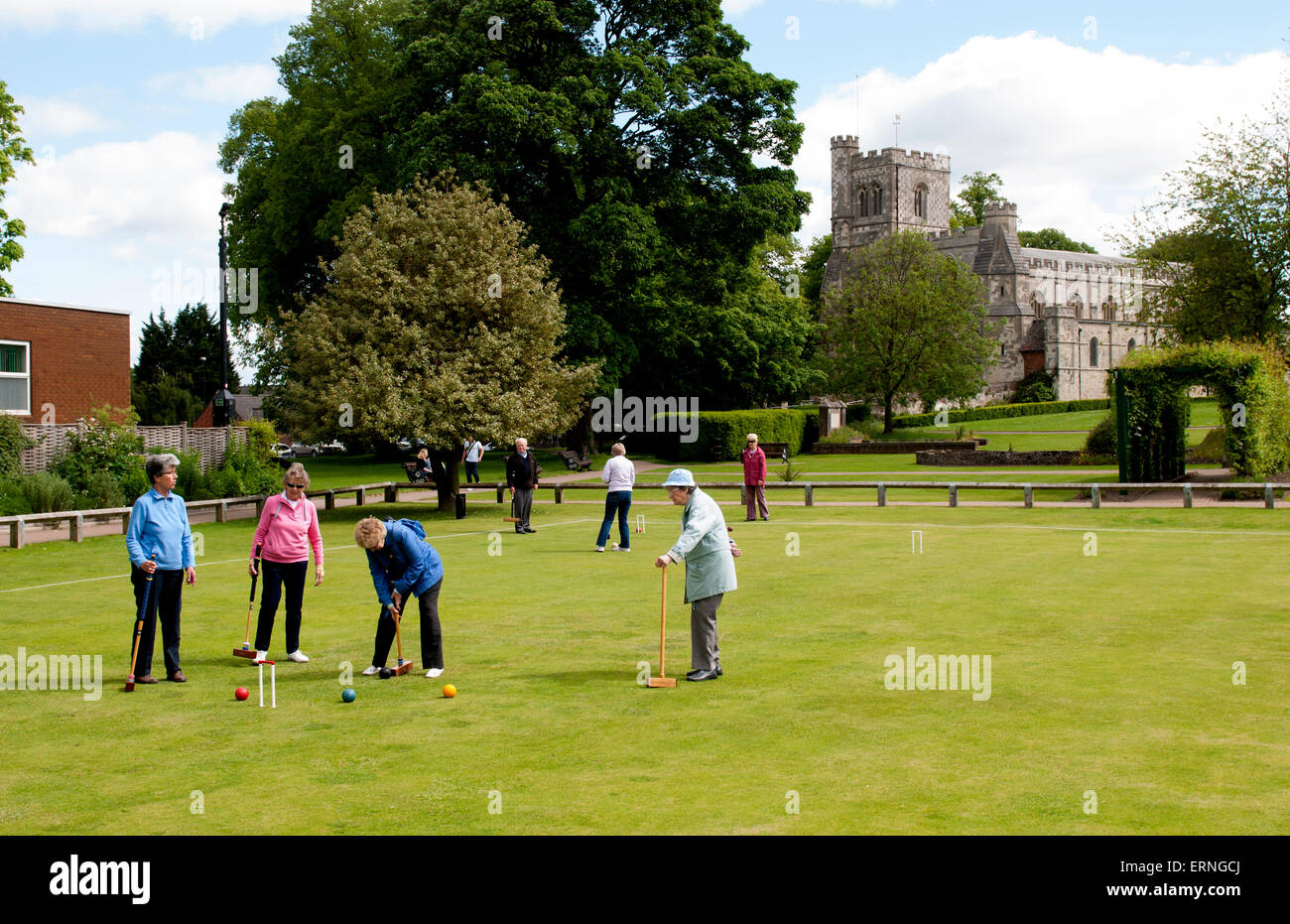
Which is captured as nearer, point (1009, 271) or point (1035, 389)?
point (1035, 389)

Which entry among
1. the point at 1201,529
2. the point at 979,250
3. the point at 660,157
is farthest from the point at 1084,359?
the point at 1201,529

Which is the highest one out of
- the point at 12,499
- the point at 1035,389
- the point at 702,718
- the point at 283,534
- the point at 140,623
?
the point at 1035,389

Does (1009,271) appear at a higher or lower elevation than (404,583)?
higher

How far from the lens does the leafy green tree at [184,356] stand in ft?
217

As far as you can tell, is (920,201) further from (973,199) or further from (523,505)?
(523,505)

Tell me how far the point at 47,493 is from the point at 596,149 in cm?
2215

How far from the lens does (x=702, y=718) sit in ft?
29.4

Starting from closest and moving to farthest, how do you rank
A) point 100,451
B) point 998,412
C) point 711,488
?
1. point 100,451
2. point 711,488
3. point 998,412

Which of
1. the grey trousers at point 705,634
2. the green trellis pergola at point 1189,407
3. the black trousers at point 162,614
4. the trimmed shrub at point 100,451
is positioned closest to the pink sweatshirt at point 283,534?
the black trousers at point 162,614

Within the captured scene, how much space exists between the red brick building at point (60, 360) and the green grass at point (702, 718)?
40.9ft

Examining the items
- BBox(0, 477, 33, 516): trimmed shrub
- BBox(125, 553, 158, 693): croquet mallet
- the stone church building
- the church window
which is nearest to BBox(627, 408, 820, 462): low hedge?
BBox(0, 477, 33, 516): trimmed shrub

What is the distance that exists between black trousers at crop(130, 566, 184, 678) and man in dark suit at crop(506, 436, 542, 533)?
41.2ft

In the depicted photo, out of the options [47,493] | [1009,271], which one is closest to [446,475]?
[47,493]

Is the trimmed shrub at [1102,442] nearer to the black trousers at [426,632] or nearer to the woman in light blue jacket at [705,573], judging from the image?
the woman in light blue jacket at [705,573]
